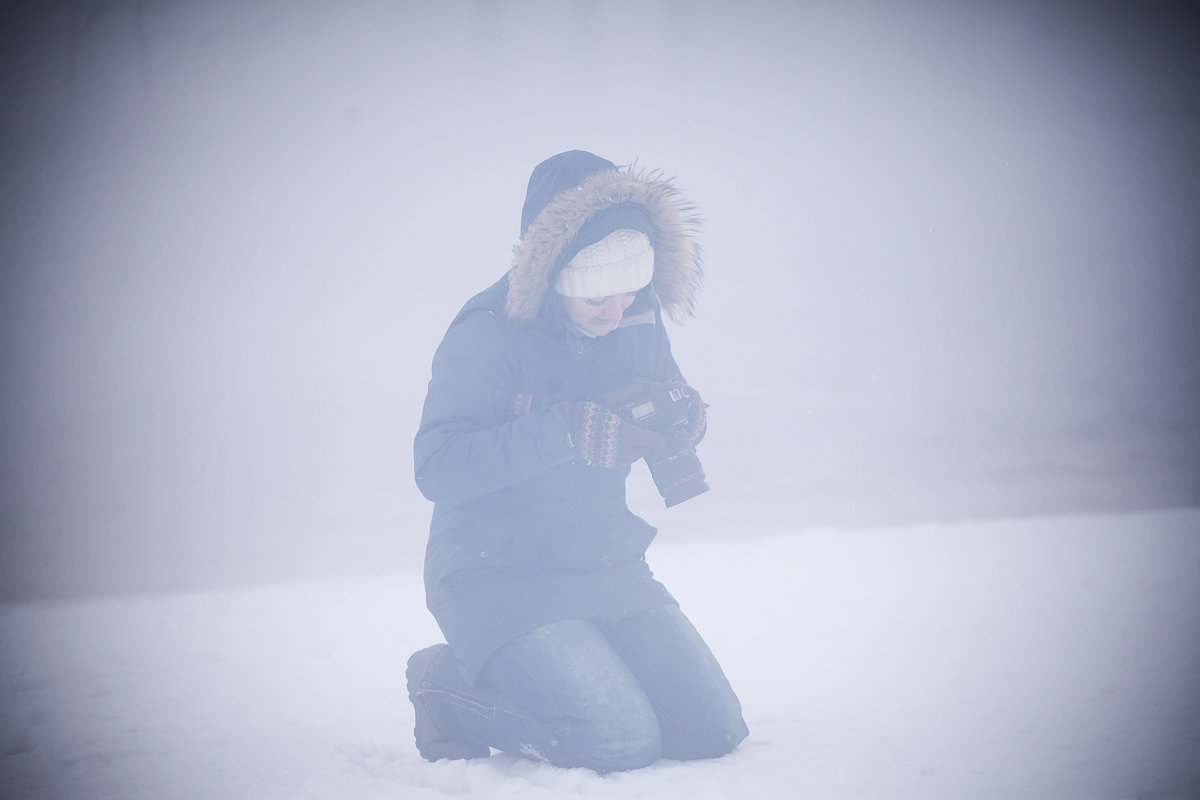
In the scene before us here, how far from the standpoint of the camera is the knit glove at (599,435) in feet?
3.57

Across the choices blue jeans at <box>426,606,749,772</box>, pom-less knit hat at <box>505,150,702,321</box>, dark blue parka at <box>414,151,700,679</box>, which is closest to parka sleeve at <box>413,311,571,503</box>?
dark blue parka at <box>414,151,700,679</box>

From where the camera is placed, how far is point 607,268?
1186 mm

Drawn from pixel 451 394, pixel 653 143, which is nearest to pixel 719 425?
pixel 653 143

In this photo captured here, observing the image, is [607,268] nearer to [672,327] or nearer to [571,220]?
[571,220]

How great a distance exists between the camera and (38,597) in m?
2.08

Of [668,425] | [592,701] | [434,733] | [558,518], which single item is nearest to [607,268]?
[668,425]

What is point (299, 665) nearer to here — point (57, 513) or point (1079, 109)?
point (57, 513)

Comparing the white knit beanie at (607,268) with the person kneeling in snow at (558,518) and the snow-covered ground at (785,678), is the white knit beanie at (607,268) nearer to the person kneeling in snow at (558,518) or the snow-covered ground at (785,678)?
the person kneeling in snow at (558,518)

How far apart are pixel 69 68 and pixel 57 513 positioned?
1968 mm

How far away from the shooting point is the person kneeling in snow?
1.08 m

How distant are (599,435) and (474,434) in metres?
0.17

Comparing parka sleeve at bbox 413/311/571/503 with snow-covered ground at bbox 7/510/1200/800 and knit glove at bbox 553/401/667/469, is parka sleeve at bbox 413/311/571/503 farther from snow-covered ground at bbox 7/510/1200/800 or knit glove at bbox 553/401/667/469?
snow-covered ground at bbox 7/510/1200/800

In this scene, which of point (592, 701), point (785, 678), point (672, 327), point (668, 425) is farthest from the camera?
point (672, 327)

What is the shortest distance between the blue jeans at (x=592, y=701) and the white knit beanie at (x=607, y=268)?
19.1 inches
